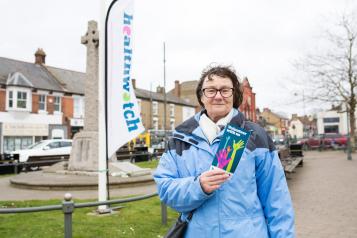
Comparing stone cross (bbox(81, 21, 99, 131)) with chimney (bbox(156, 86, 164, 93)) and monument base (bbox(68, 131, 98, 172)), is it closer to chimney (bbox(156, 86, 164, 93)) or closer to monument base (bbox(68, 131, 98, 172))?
monument base (bbox(68, 131, 98, 172))

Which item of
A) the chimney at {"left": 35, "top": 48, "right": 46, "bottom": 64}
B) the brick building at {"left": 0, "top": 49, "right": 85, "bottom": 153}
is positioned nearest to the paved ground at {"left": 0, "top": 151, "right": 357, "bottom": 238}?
the brick building at {"left": 0, "top": 49, "right": 85, "bottom": 153}

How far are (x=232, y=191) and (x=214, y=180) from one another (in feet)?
0.66

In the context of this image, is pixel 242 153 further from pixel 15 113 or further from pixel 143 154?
pixel 15 113

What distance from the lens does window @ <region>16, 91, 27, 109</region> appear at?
3000 cm

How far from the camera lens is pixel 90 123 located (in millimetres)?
11664

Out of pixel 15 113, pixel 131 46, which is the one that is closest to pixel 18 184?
pixel 131 46

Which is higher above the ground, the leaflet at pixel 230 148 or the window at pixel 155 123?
the window at pixel 155 123

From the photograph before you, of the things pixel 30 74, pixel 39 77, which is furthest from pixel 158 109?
pixel 30 74

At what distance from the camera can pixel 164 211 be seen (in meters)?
5.93

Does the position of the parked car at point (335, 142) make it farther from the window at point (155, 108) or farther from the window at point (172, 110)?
the window at point (172, 110)

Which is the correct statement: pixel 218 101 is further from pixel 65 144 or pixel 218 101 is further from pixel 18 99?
pixel 18 99

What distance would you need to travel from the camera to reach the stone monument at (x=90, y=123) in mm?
11312

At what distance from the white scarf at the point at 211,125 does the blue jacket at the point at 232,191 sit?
41mm

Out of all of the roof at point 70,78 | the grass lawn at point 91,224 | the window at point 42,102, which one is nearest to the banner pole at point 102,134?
the grass lawn at point 91,224
